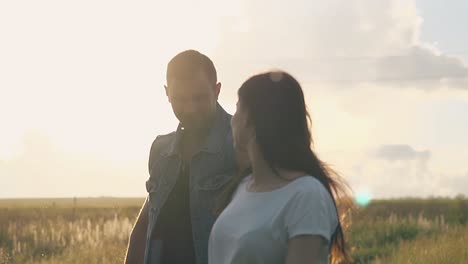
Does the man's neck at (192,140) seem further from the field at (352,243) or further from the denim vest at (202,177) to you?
the field at (352,243)

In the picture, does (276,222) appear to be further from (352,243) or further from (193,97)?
(352,243)

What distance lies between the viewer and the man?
12.6 ft

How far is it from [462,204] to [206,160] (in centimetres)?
2934

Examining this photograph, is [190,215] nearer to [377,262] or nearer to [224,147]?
[224,147]

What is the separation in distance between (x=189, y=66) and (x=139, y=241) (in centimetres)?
102

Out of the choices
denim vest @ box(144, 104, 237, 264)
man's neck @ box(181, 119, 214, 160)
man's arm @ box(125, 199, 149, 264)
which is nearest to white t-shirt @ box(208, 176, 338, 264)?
denim vest @ box(144, 104, 237, 264)

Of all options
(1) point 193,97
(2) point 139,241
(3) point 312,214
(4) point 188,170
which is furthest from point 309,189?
(2) point 139,241

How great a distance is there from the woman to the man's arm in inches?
54.0

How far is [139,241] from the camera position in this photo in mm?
4250

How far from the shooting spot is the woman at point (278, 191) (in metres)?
2.54

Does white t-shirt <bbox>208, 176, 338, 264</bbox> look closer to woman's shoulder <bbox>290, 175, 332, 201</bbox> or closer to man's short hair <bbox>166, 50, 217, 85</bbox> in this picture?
woman's shoulder <bbox>290, 175, 332, 201</bbox>

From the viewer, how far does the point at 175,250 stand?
394 cm

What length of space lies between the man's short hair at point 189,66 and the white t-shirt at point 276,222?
46.9 inches

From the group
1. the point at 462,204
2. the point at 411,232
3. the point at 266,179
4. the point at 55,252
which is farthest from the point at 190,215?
the point at 462,204
